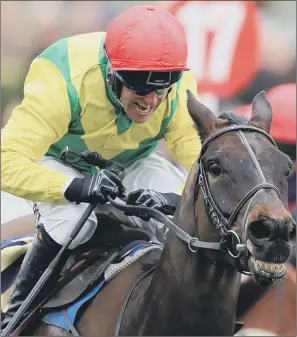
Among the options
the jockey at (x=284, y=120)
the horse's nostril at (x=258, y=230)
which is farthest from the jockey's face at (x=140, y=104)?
the jockey at (x=284, y=120)

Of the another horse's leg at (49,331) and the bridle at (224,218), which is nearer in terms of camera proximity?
the bridle at (224,218)

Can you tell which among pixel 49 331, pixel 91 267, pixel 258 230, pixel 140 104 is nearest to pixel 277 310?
pixel 91 267

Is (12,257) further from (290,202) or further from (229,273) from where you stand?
(290,202)

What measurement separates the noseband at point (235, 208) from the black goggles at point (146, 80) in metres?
0.36

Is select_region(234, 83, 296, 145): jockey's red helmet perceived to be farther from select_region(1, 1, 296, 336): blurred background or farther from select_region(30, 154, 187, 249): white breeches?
select_region(30, 154, 187, 249): white breeches

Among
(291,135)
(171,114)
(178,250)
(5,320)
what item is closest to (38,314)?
(5,320)

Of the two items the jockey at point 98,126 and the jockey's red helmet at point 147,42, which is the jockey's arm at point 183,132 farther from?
the jockey's red helmet at point 147,42

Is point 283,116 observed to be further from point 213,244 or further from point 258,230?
point 258,230

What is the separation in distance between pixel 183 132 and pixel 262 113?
68 centimetres

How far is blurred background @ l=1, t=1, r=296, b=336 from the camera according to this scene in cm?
594

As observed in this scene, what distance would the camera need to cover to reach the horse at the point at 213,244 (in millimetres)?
2076

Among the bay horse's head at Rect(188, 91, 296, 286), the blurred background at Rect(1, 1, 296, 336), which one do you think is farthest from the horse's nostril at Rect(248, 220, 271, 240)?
the blurred background at Rect(1, 1, 296, 336)

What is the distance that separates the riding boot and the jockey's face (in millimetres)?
556

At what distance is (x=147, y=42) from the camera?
2.56m
